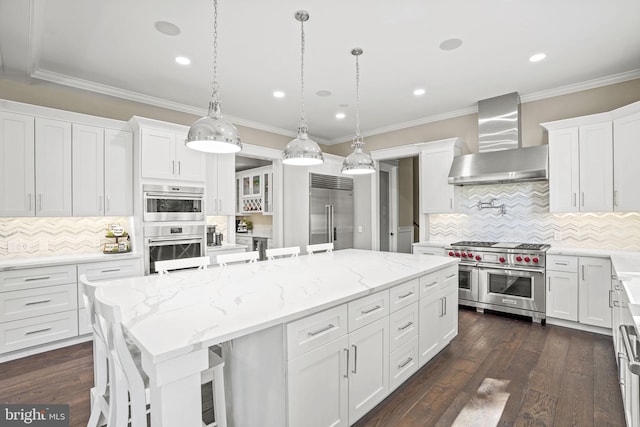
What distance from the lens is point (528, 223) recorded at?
4.38m

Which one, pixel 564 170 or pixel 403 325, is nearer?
pixel 403 325

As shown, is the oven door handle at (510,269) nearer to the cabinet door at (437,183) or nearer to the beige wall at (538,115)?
the cabinet door at (437,183)

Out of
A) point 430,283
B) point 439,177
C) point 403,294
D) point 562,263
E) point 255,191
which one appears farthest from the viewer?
point 255,191

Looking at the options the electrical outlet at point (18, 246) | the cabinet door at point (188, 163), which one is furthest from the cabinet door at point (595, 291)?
the electrical outlet at point (18, 246)

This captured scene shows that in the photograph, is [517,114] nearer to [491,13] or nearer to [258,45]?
[491,13]

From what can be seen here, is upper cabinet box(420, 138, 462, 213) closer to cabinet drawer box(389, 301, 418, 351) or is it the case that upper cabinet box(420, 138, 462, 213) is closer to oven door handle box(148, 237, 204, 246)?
cabinet drawer box(389, 301, 418, 351)

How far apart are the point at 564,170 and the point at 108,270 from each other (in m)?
5.43

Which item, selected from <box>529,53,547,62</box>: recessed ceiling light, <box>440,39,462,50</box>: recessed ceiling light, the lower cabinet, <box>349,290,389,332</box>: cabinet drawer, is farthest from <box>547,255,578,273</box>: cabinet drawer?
<box>349,290,389,332</box>: cabinet drawer

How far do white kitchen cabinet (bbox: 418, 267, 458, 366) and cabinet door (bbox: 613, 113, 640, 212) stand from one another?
2046 millimetres

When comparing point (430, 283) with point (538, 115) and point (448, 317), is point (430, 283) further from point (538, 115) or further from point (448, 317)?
point (538, 115)

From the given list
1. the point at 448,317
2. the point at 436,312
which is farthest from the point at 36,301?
the point at 448,317

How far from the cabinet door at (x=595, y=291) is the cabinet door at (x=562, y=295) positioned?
2.2 inches

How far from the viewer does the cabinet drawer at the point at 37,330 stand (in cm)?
297

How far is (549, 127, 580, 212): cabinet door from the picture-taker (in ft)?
12.4
